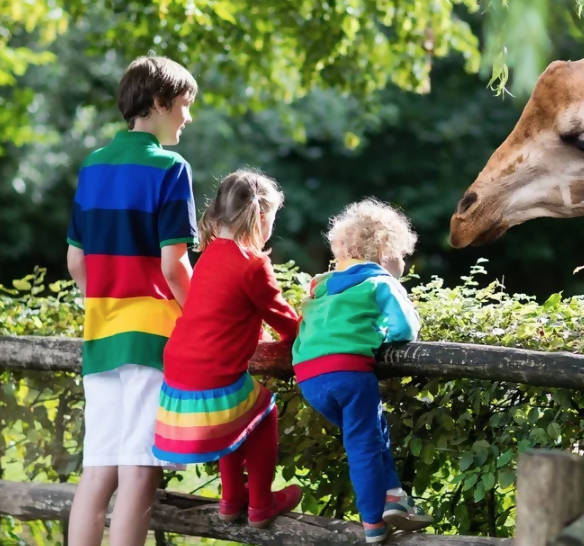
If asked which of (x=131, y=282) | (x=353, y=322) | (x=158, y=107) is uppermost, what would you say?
(x=158, y=107)

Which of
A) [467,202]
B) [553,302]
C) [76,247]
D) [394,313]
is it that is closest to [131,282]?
[76,247]

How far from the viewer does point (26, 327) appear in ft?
14.6

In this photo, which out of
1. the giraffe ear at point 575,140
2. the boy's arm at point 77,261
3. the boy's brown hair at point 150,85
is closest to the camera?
the boy's brown hair at point 150,85

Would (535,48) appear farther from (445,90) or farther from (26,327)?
(445,90)

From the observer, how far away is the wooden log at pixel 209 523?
3088 mm

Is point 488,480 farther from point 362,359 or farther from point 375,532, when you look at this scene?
point 362,359

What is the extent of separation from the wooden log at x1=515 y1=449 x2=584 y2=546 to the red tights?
1321mm

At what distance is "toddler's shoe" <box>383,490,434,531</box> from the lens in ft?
9.91

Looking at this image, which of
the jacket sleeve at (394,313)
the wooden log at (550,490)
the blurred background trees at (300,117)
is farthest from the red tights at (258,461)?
the blurred background trees at (300,117)

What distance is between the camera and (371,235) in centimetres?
319

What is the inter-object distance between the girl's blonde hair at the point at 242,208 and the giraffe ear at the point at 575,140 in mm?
1044

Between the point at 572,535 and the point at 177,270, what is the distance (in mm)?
1493

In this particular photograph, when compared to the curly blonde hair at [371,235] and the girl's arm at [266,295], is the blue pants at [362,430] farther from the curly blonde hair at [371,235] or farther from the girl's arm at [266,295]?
the curly blonde hair at [371,235]

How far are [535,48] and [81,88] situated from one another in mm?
13309
